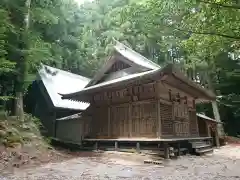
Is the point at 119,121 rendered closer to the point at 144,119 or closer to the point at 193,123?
the point at 144,119

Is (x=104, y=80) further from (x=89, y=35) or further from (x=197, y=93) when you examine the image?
(x=89, y=35)

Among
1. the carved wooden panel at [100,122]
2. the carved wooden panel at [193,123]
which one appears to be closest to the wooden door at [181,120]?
the carved wooden panel at [193,123]

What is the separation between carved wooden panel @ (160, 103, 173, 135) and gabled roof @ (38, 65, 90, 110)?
27.5ft

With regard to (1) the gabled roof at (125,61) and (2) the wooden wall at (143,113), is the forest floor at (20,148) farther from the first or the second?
(1) the gabled roof at (125,61)

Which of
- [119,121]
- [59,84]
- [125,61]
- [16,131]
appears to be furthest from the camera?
[59,84]

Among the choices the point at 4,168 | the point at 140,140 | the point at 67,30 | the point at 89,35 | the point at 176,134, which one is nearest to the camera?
the point at 4,168

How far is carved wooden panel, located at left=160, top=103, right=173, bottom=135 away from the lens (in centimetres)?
1210

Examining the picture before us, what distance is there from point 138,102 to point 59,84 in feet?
33.4

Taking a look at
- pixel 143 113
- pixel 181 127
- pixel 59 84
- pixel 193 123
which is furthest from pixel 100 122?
pixel 59 84

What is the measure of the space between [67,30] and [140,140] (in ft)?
43.0

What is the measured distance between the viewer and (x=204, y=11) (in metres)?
6.99

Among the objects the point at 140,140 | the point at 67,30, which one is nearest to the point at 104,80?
the point at 140,140

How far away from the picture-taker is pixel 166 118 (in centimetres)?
1238

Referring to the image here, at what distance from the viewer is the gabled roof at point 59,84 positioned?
18625 mm
